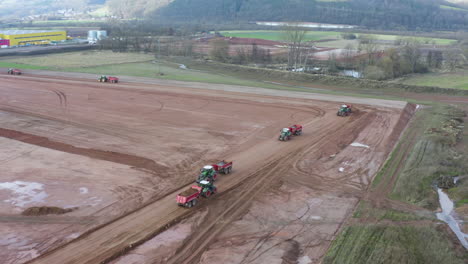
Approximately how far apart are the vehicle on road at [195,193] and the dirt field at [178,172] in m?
0.60

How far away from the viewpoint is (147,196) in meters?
29.8

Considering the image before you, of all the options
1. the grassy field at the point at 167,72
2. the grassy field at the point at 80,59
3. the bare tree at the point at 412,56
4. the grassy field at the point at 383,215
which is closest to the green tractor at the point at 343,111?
the grassy field at the point at 167,72

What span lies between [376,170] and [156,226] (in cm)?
2070

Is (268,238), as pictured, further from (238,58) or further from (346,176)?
(238,58)

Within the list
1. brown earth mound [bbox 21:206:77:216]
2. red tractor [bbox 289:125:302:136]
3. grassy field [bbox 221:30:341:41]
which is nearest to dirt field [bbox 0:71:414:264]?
brown earth mound [bbox 21:206:77:216]

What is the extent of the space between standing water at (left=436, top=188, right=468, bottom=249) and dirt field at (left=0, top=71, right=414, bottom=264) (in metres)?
5.82

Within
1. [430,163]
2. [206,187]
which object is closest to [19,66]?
[206,187]

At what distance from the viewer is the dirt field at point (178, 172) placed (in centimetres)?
2344

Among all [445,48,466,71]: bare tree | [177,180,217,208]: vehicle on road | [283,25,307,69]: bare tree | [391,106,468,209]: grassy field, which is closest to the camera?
[177,180,217,208]: vehicle on road

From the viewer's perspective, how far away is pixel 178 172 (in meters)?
34.6

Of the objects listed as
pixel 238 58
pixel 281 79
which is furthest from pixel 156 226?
pixel 238 58

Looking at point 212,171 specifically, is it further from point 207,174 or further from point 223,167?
point 223,167

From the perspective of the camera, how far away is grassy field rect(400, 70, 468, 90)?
246 ft

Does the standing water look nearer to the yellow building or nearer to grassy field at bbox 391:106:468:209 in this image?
grassy field at bbox 391:106:468:209
